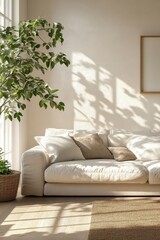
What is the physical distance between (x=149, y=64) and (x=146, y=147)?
1.37 meters

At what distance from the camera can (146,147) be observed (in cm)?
627

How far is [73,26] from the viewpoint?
23.4 ft

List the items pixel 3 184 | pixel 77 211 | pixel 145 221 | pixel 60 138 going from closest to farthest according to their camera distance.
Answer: pixel 145 221
pixel 77 211
pixel 3 184
pixel 60 138

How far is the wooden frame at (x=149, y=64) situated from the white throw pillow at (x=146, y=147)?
2.99 feet

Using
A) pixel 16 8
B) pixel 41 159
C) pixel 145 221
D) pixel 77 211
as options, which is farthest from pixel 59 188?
pixel 16 8

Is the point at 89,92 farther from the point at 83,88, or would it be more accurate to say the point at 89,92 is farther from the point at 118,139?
the point at 118,139


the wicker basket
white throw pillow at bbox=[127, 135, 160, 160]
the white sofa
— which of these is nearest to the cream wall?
white throw pillow at bbox=[127, 135, 160, 160]

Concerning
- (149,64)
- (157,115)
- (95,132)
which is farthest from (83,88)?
(157,115)

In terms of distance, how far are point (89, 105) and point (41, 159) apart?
5.28 feet

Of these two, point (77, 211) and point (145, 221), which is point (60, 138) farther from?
point (145, 221)

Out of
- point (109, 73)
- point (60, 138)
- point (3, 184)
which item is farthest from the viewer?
point (109, 73)

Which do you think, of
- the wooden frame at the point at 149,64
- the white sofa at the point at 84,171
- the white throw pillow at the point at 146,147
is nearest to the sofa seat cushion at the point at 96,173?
the white sofa at the point at 84,171

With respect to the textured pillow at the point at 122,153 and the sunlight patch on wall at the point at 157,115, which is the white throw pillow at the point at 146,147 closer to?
the textured pillow at the point at 122,153

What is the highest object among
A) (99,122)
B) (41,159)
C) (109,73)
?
(109,73)
